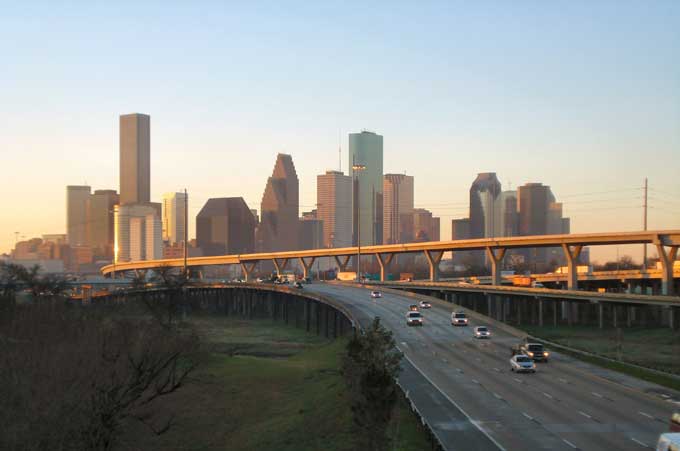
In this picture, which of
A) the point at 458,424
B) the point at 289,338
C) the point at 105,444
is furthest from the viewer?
the point at 289,338

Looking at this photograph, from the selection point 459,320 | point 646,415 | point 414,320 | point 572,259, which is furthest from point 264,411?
point 572,259

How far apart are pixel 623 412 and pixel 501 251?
431 ft

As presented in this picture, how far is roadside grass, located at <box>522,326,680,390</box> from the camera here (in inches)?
2009

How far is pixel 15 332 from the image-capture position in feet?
178

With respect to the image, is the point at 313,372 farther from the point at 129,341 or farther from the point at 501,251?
the point at 501,251

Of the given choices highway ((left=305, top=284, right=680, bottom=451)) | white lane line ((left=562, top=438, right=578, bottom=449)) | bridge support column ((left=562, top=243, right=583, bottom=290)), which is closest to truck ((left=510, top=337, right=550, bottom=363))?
highway ((left=305, top=284, right=680, bottom=451))

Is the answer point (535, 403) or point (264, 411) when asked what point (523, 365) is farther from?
point (264, 411)

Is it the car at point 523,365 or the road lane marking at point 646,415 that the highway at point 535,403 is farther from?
the car at point 523,365

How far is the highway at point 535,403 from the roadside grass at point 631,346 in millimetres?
1758

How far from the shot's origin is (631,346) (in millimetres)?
91750

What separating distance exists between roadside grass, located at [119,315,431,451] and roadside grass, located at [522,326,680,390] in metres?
18.7

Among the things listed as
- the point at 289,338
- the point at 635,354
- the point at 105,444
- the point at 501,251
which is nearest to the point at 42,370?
the point at 105,444

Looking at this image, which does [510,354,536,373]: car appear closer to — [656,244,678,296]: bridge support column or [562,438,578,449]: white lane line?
[562,438,578,449]: white lane line

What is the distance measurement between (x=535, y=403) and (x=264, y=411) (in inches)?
723
